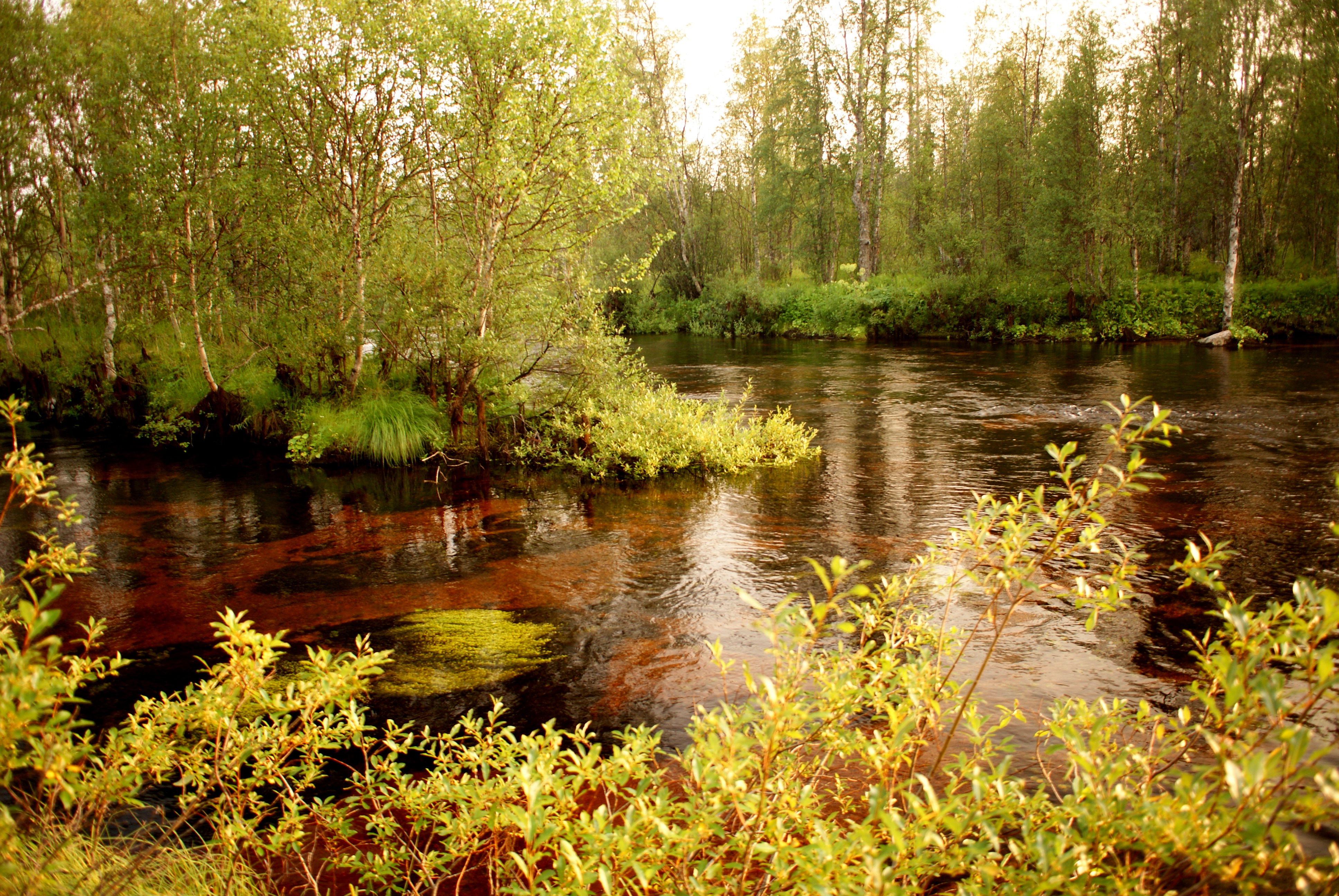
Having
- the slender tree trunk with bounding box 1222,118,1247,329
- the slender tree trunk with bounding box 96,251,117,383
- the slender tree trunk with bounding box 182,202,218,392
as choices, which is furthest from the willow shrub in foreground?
the slender tree trunk with bounding box 1222,118,1247,329

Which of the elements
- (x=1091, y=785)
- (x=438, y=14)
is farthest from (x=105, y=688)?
(x=438, y=14)

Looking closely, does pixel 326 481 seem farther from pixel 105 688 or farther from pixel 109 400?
pixel 109 400

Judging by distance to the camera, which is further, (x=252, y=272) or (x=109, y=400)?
(x=109, y=400)

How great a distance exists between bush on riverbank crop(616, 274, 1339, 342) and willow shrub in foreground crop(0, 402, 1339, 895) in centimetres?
3267

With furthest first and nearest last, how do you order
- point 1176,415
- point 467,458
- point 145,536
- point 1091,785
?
point 1176,415 < point 467,458 < point 145,536 < point 1091,785

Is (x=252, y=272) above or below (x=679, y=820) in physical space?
above

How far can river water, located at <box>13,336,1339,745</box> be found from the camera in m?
6.83

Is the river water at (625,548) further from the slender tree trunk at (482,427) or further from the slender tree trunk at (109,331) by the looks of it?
the slender tree trunk at (109,331)

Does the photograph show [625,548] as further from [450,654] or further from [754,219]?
[754,219]

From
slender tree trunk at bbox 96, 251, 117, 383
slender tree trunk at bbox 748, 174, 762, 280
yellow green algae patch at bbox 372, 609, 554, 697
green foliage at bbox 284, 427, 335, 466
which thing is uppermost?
slender tree trunk at bbox 748, 174, 762, 280

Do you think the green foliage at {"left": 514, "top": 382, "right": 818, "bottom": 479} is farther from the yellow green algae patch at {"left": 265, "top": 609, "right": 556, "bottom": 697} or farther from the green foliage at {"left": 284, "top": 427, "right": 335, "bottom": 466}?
the yellow green algae patch at {"left": 265, "top": 609, "right": 556, "bottom": 697}

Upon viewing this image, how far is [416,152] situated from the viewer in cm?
1513

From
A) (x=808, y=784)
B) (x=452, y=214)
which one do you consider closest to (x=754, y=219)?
(x=452, y=214)

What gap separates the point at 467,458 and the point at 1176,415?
48.4 feet
